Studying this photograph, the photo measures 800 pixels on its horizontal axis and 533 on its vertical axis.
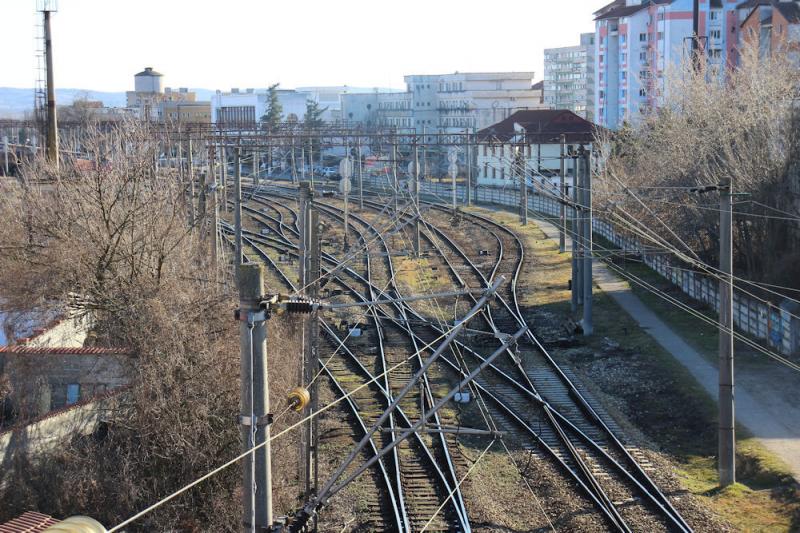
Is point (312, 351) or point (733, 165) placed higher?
point (733, 165)

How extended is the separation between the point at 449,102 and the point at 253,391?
84.6m

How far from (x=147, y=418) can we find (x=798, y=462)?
8465 millimetres

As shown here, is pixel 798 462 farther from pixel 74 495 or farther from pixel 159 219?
pixel 159 219

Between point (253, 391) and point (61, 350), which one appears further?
point (61, 350)

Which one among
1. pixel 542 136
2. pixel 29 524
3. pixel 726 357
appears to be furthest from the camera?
pixel 542 136

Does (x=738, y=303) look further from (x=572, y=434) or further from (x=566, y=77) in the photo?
(x=566, y=77)

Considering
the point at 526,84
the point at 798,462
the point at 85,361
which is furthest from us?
the point at 526,84

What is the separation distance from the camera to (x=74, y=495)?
11.9 m

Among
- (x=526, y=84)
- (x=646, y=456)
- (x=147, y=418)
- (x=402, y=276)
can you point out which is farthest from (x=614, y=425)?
(x=526, y=84)

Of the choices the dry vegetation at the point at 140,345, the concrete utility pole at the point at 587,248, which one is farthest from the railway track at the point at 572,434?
the dry vegetation at the point at 140,345

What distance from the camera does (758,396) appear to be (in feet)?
54.0

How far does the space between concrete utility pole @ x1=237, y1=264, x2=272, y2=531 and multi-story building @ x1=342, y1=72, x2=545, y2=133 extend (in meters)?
75.1

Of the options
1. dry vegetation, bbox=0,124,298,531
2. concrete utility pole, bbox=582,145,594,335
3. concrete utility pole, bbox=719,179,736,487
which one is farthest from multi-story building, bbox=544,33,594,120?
concrete utility pole, bbox=719,179,736,487

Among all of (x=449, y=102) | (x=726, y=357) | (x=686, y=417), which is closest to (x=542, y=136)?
(x=686, y=417)
